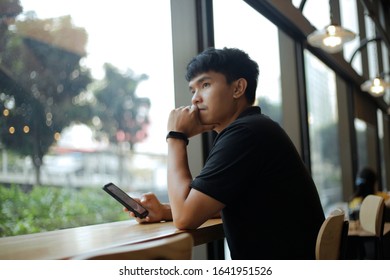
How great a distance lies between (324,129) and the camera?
550 cm

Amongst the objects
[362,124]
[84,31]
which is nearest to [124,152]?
[84,31]

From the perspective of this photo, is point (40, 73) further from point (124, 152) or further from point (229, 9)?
point (124, 152)

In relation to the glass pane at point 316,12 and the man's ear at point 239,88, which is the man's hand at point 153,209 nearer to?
the man's ear at point 239,88

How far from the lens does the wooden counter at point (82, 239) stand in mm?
978

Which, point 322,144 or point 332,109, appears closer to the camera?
point 322,144

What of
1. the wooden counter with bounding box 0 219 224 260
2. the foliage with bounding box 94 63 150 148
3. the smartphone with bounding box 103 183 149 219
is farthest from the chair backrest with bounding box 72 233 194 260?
the foliage with bounding box 94 63 150 148

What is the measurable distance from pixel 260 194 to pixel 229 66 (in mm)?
493

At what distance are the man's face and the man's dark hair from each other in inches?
0.8

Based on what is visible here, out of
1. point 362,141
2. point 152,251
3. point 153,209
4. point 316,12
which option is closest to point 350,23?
point 316,12

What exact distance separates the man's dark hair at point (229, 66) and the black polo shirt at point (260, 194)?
26 cm

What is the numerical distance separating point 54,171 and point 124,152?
994 millimetres
